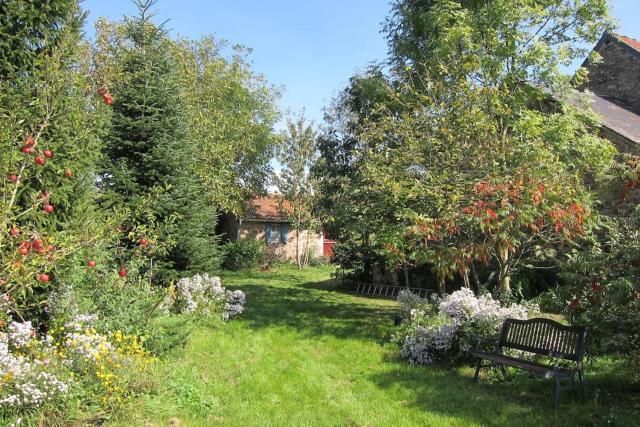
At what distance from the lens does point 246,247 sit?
28.1 meters

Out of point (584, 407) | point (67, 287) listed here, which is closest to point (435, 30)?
point (584, 407)

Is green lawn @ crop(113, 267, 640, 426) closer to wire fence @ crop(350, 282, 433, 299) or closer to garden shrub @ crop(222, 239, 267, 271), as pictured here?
wire fence @ crop(350, 282, 433, 299)

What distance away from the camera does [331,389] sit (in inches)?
282

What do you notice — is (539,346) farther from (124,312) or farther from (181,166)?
(181,166)

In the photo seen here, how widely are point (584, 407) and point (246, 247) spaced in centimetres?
2317

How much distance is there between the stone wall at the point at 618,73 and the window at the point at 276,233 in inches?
791

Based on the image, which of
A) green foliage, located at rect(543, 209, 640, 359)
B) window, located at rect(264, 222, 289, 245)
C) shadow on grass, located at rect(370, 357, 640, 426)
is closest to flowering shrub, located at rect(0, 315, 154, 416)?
shadow on grass, located at rect(370, 357, 640, 426)

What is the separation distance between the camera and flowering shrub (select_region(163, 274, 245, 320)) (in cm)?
1055

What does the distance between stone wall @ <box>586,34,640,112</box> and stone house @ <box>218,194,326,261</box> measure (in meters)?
17.7

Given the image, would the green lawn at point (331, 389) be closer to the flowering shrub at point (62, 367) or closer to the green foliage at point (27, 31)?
the flowering shrub at point (62, 367)

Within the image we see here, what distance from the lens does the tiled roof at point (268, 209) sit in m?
31.8

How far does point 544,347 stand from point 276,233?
87.9 feet

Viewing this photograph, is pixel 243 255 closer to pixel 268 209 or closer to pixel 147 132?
pixel 268 209

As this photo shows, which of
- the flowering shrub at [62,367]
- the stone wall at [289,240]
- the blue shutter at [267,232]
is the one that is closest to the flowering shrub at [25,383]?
the flowering shrub at [62,367]
